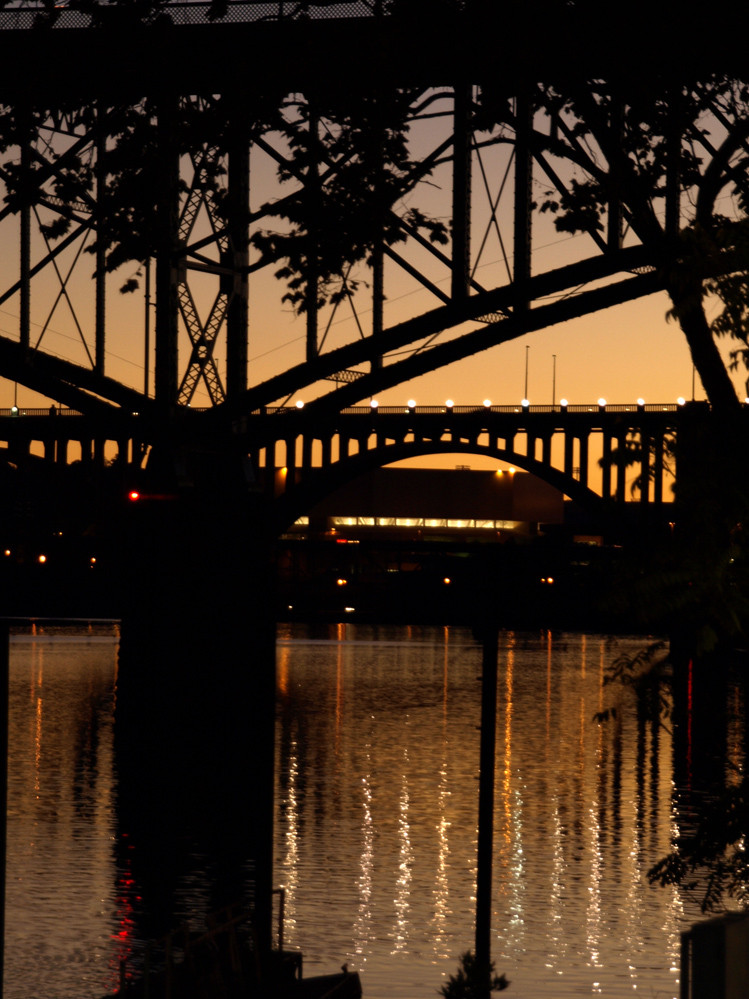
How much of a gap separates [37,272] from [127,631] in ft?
20.9

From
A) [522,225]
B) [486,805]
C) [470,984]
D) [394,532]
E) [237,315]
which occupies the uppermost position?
[522,225]

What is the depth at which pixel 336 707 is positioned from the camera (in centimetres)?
4294

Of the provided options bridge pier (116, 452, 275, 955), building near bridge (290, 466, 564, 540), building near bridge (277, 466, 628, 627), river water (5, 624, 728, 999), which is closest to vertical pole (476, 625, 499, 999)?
river water (5, 624, 728, 999)

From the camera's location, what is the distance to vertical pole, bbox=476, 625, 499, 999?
1149cm

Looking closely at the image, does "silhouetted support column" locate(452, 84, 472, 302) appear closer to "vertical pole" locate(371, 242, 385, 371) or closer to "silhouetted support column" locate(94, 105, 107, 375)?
"vertical pole" locate(371, 242, 385, 371)

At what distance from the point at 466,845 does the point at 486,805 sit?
8660 millimetres

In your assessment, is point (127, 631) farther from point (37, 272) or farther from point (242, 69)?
point (242, 69)

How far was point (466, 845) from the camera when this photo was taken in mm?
20422

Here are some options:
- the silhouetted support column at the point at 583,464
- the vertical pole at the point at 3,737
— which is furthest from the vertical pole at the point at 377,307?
the silhouetted support column at the point at 583,464

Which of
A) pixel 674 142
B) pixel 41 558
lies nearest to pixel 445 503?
pixel 41 558

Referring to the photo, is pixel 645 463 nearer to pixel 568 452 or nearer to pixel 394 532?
pixel 568 452

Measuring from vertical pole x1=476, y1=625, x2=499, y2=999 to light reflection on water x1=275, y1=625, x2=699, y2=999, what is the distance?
3.38ft

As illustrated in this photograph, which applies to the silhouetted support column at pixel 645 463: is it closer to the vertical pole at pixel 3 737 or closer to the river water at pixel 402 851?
the river water at pixel 402 851

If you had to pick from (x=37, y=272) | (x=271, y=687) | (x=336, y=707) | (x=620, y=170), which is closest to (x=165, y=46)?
(x=620, y=170)
